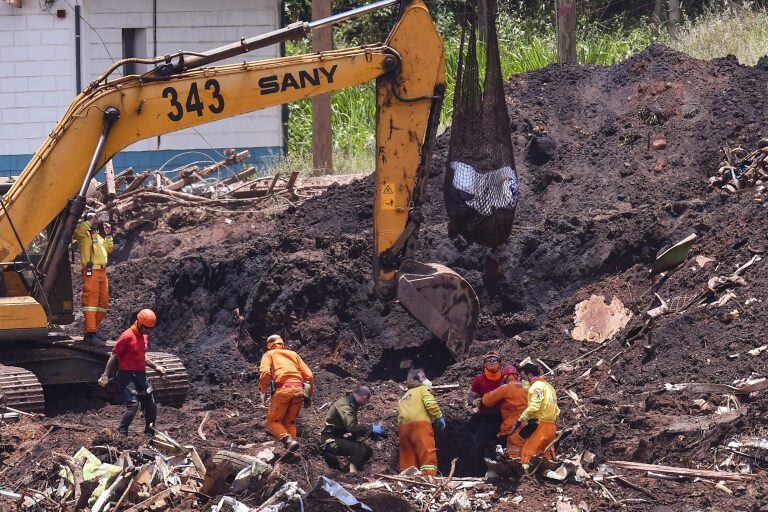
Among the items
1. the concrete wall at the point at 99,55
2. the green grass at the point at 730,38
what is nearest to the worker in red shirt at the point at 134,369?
the concrete wall at the point at 99,55

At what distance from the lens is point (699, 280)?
13.8 meters

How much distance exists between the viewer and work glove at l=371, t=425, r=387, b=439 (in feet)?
38.9

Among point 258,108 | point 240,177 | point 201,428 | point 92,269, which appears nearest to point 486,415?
point 201,428

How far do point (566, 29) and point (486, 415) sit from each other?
33.2ft

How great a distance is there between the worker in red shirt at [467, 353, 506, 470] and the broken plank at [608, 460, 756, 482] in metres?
1.54

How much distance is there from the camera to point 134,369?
11500mm

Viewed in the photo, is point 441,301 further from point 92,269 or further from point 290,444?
point 92,269

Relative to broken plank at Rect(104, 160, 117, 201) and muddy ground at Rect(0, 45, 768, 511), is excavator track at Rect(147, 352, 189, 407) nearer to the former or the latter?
muddy ground at Rect(0, 45, 768, 511)

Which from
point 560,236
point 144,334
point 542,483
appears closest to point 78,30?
point 560,236

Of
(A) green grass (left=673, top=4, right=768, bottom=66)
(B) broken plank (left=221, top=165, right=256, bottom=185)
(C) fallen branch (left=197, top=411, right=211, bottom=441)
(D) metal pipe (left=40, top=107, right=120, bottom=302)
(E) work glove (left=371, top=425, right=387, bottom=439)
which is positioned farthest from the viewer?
(A) green grass (left=673, top=4, right=768, bottom=66)

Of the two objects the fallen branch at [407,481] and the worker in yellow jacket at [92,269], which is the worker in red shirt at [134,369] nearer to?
the worker in yellow jacket at [92,269]

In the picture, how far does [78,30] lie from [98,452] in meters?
14.7

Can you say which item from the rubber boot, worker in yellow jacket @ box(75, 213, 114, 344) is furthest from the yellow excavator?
the rubber boot

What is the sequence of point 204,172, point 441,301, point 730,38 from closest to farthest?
point 441,301, point 204,172, point 730,38
